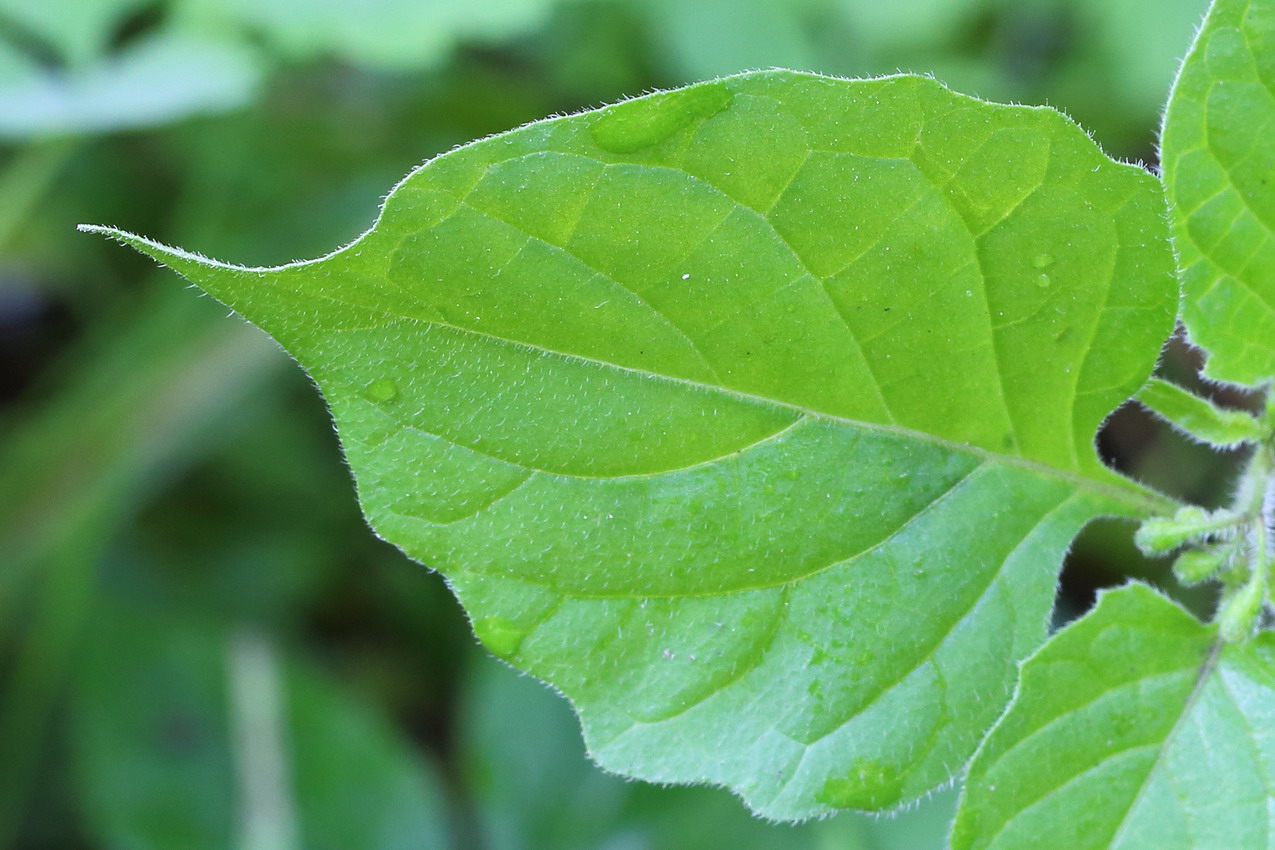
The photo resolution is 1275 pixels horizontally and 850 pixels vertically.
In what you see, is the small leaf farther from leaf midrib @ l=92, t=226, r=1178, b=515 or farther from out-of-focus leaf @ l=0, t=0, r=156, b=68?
out-of-focus leaf @ l=0, t=0, r=156, b=68

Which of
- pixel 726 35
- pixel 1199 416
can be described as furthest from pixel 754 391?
pixel 726 35

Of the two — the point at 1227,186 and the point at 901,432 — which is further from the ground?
the point at 1227,186

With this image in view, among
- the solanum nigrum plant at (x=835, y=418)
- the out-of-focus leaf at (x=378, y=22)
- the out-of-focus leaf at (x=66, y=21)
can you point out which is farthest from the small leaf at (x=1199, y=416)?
the out-of-focus leaf at (x=66, y=21)

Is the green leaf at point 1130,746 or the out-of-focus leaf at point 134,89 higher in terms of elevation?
the out-of-focus leaf at point 134,89

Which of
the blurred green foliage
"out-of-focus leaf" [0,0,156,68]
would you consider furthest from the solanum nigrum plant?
"out-of-focus leaf" [0,0,156,68]

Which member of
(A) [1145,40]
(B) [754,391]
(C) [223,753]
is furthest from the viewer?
(A) [1145,40]

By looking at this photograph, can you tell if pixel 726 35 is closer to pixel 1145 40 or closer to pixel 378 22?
pixel 378 22

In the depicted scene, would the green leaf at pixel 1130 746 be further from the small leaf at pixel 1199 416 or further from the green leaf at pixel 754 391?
the small leaf at pixel 1199 416
